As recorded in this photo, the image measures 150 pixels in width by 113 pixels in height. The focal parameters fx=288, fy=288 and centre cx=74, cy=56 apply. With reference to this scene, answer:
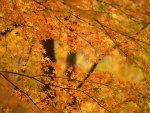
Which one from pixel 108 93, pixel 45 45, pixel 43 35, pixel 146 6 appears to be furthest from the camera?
pixel 45 45

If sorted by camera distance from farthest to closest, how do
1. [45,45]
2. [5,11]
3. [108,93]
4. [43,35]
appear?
[45,45] → [108,93] → [43,35] → [5,11]

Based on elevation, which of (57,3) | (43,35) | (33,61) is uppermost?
(57,3)

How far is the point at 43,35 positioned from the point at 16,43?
3.51 ft

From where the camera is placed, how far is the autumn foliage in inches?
207

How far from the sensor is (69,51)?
18.9 ft

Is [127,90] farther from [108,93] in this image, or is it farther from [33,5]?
[33,5]

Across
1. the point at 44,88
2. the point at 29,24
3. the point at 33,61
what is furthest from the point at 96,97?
the point at 29,24

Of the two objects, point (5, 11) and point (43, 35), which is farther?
point (43, 35)

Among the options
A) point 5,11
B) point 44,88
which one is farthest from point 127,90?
point 5,11

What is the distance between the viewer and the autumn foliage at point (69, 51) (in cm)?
525

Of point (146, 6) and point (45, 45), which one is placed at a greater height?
point (146, 6)

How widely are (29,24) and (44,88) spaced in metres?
1.52

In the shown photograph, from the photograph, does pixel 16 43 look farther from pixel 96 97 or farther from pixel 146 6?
pixel 146 6

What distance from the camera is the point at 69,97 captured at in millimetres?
5758
